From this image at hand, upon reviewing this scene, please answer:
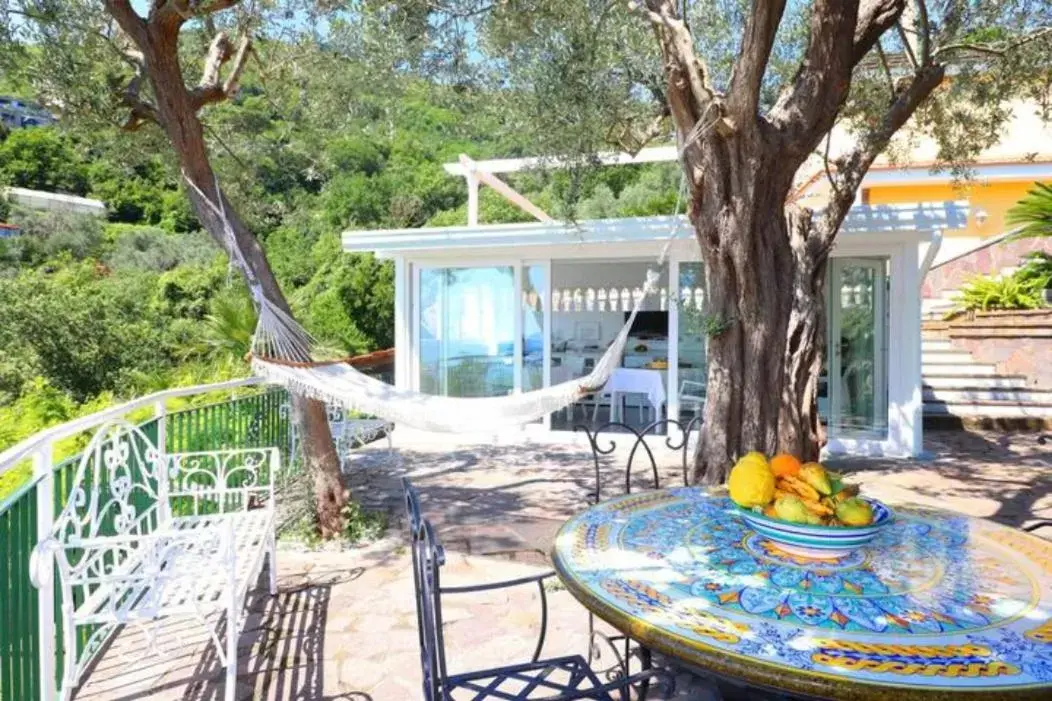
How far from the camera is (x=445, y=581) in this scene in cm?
313

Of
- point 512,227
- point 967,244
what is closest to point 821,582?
point 512,227

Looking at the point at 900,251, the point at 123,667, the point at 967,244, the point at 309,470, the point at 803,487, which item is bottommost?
the point at 123,667

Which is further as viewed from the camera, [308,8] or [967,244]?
[967,244]

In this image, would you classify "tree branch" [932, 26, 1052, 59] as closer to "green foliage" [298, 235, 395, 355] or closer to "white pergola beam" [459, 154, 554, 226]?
"white pergola beam" [459, 154, 554, 226]

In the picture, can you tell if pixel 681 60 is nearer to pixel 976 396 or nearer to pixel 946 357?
pixel 976 396

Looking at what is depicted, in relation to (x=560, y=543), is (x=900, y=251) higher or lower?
higher

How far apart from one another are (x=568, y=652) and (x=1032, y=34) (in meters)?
4.60

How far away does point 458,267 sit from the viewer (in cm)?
702

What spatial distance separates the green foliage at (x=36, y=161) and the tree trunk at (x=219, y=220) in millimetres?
21395

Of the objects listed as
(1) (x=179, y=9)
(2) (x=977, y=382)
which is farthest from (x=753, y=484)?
(2) (x=977, y=382)

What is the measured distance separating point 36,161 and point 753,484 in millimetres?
26031

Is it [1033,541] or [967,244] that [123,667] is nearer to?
[1033,541]

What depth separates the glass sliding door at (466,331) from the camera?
6.93 m

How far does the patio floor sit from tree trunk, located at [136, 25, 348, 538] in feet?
1.10
